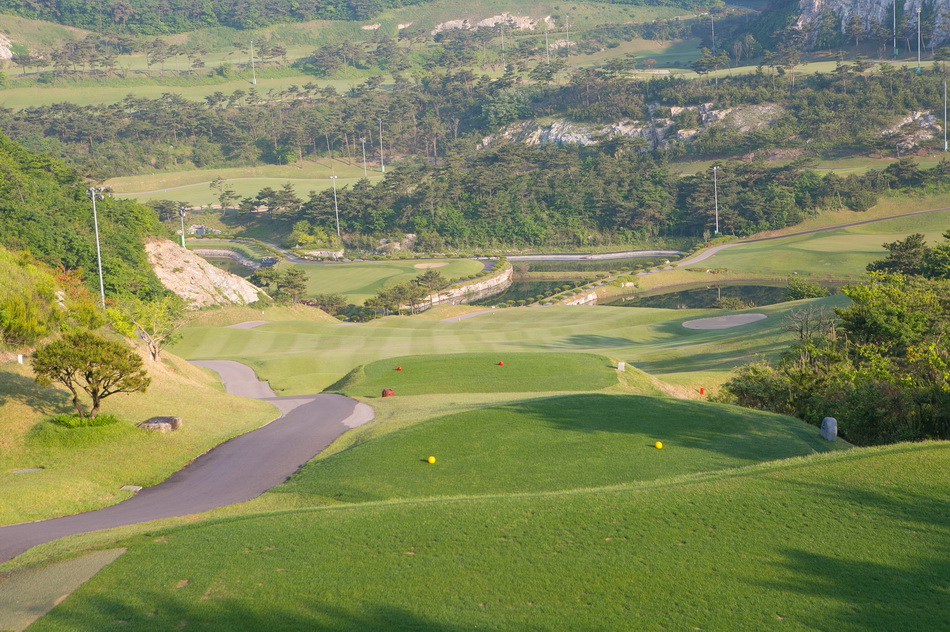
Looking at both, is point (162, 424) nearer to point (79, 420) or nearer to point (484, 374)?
point (79, 420)

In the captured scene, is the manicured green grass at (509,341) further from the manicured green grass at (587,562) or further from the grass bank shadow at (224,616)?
the grass bank shadow at (224,616)

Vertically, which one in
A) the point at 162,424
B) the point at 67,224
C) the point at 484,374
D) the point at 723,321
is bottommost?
the point at 723,321

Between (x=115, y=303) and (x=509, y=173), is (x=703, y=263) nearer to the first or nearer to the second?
(x=509, y=173)

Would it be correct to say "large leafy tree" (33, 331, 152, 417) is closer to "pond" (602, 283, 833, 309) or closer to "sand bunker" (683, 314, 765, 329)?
"sand bunker" (683, 314, 765, 329)

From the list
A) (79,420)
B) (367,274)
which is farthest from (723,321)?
(367,274)

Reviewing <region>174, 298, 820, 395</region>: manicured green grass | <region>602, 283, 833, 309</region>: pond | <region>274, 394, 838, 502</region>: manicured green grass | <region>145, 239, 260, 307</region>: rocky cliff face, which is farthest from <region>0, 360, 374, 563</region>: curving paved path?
<region>602, 283, 833, 309</region>: pond

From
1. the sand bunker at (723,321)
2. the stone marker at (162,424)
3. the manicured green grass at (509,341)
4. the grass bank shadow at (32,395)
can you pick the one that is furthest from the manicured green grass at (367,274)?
the grass bank shadow at (32,395)

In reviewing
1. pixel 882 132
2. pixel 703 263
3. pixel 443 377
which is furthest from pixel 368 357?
pixel 882 132
